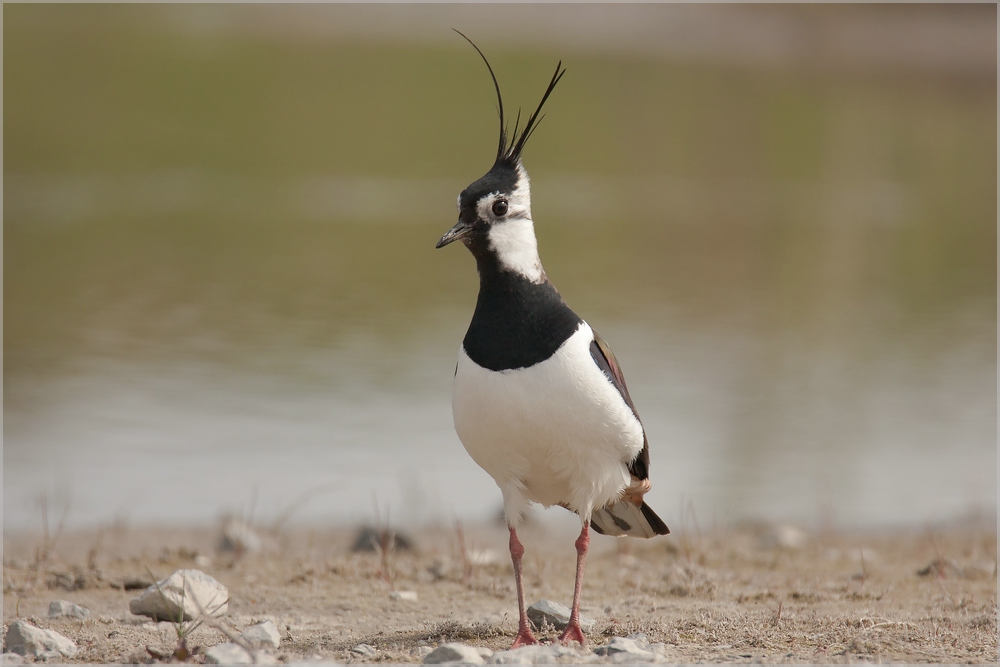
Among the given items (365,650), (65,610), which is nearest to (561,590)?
(365,650)

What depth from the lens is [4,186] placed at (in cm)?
2577

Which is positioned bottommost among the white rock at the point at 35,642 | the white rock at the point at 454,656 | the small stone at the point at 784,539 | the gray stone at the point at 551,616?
the white rock at the point at 35,642

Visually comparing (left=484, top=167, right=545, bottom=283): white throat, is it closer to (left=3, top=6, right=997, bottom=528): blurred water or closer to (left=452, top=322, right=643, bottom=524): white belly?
(left=452, top=322, right=643, bottom=524): white belly

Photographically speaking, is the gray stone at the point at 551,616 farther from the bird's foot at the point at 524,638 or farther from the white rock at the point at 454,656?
the white rock at the point at 454,656

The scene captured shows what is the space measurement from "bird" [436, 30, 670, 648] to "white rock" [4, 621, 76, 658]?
1875 mm

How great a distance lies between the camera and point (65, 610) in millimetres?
5422

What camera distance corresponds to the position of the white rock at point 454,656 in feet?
14.3

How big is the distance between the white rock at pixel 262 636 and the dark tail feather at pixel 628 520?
164cm

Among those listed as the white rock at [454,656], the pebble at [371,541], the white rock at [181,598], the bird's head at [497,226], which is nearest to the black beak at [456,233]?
the bird's head at [497,226]

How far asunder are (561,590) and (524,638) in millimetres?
1624

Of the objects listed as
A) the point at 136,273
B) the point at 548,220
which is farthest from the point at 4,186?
the point at 548,220

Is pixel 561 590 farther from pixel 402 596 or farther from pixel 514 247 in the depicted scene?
pixel 514 247

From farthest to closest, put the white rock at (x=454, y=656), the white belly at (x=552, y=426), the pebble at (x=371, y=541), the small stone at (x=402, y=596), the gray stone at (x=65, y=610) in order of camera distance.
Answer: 1. the pebble at (x=371, y=541)
2. the small stone at (x=402, y=596)
3. the gray stone at (x=65, y=610)
4. the white belly at (x=552, y=426)
5. the white rock at (x=454, y=656)

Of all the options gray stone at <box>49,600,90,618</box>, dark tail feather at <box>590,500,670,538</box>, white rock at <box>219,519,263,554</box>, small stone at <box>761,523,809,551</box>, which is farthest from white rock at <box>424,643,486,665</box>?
small stone at <box>761,523,809,551</box>
